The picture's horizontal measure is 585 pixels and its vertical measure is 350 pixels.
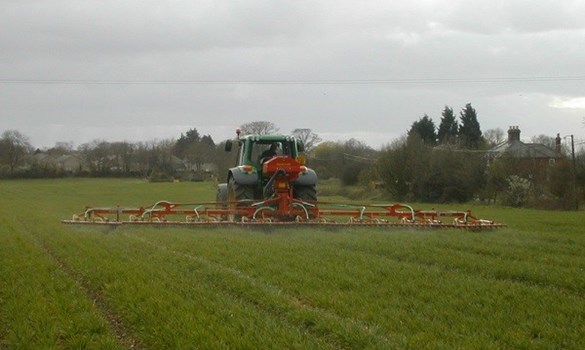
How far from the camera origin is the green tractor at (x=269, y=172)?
54.2 feet

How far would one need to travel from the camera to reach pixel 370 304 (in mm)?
6973

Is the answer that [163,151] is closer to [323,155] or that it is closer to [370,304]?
[323,155]

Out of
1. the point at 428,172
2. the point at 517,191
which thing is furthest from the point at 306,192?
the point at 428,172

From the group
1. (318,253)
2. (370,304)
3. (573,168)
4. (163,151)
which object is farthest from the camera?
(163,151)

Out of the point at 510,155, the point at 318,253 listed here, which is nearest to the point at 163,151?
the point at 510,155

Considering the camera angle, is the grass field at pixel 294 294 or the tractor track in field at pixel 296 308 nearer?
the tractor track in field at pixel 296 308

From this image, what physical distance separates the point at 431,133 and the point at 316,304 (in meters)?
66.0

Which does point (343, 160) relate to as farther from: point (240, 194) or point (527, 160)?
point (240, 194)

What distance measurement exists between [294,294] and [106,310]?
182cm

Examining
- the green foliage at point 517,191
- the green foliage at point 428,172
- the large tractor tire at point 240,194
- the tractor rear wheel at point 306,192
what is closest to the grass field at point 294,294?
the large tractor tire at point 240,194

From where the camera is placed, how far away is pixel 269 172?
55.4 ft

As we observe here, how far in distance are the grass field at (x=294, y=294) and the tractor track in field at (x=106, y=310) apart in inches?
0.9

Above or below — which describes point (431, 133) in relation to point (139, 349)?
above

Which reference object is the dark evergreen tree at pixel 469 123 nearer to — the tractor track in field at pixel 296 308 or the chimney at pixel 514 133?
the chimney at pixel 514 133
